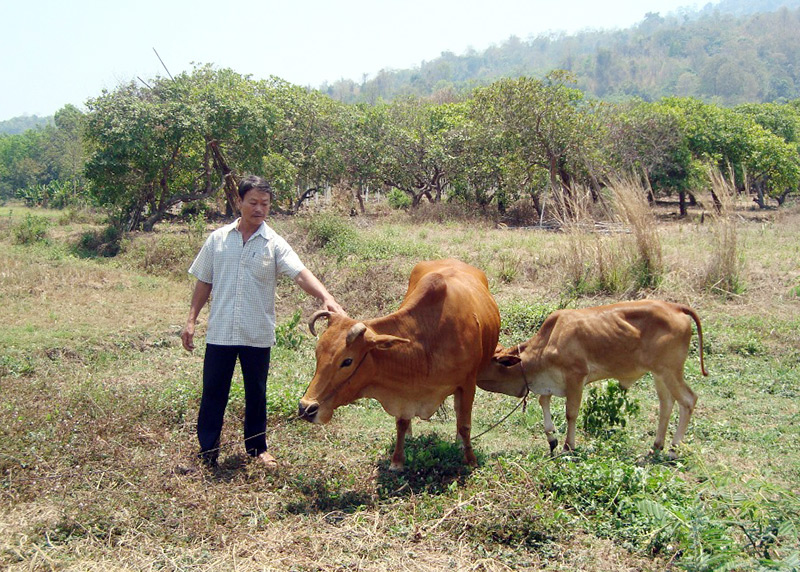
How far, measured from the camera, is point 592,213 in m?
11.4

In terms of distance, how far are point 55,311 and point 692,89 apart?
12071cm

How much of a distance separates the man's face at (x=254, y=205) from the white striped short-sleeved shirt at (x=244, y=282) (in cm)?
12

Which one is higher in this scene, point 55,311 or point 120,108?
point 120,108

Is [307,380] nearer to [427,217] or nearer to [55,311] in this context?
[55,311]

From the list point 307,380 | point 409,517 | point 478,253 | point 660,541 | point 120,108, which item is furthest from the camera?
point 120,108

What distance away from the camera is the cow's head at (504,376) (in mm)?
5609

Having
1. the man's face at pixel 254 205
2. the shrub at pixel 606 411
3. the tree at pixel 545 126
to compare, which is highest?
the tree at pixel 545 126

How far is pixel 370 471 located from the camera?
4.84 meters

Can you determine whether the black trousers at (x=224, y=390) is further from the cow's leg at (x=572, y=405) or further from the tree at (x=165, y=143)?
the tree at (x=165, y=143)

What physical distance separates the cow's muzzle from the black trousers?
68 cm

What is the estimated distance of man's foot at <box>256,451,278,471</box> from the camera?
4.81 meters

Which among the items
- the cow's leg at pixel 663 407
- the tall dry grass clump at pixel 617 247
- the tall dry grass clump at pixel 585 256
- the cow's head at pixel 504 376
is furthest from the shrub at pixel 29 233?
the cow's leg at pixel 663 407

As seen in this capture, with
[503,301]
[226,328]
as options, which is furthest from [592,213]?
[226,328]

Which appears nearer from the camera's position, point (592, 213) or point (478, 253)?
point (592, 213)
